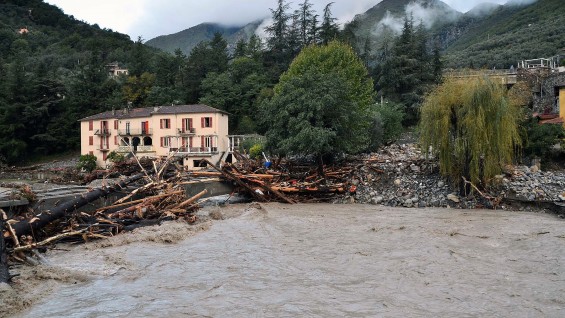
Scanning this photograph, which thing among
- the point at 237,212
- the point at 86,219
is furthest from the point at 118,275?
the point at 237,212

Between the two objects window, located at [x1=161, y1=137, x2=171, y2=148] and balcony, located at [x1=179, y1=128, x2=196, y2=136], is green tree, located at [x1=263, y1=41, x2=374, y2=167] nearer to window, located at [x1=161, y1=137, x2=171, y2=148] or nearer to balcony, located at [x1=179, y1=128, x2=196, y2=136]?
balcony, located at [x1=179, y1=128, x2=196, y2=136]

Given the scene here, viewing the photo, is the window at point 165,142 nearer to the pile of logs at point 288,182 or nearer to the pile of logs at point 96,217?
the pile of logs at point 288,182

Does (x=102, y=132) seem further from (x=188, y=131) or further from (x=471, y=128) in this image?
(x=471, y=128)

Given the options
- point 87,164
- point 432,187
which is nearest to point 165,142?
point 87,164

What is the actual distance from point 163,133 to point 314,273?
4389 centimetres

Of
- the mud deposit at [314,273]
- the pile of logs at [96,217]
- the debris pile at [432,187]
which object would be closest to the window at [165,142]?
the debris pile at [432,187]

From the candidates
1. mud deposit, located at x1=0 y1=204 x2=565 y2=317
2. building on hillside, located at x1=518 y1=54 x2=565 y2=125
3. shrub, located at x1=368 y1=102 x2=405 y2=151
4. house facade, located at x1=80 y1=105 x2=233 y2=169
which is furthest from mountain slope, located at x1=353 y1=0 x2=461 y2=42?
mud deposit, located at x1=0 y1=204 x2=565 y2=317

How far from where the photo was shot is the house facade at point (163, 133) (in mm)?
48562

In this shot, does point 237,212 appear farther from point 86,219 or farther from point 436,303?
point 436,303

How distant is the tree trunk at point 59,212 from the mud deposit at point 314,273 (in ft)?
3.70

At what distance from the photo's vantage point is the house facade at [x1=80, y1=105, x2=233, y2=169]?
48562 millimetres

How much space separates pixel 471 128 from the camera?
786 inches

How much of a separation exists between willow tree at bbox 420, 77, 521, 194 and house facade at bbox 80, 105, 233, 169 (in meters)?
29.0

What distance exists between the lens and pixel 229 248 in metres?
12.5
